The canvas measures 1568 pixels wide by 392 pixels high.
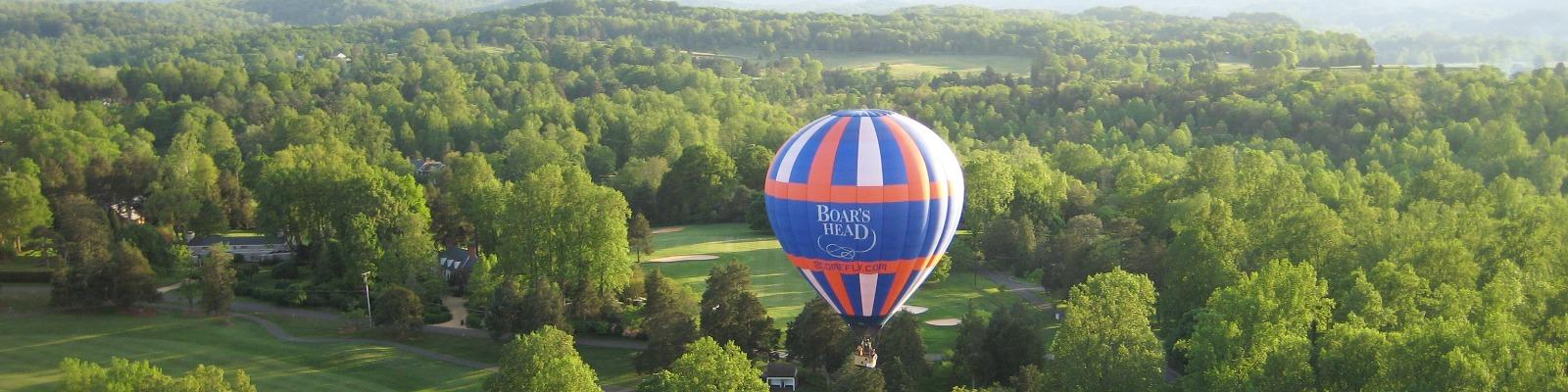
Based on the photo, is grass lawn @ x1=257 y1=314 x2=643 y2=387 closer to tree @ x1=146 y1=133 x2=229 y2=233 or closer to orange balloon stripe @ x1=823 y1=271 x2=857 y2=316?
orange balloon stripe @ x1=823 y1=271 x2=857 y2=316

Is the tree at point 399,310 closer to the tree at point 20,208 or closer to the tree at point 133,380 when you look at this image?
the tree at point 133,380

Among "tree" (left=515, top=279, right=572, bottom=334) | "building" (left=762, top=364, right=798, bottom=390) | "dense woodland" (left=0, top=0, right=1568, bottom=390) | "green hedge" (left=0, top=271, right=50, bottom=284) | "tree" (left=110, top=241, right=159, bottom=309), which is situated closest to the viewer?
"dense woodland" (left=0, top=0, right=1568, bottom=390)

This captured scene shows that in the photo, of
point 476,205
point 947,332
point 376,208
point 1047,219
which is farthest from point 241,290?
point 1047,219

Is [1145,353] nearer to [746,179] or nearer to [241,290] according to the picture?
[241,290]

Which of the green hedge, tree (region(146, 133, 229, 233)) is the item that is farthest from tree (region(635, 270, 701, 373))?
tree (region(146, 133, 229, 233))

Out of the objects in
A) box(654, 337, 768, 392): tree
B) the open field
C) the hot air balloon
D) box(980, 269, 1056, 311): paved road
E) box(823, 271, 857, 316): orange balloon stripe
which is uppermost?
the open field

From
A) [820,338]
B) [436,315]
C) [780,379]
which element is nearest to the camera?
[780,379]

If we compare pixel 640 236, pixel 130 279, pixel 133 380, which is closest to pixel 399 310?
pixel 130 279

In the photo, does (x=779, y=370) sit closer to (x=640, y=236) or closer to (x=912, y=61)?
(x=640, y=236)
